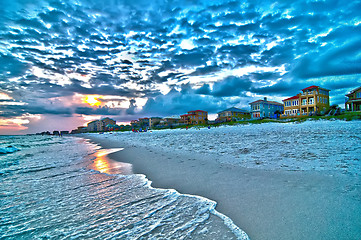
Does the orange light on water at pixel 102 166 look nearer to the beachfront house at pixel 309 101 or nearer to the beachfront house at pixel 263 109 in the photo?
the beachfront house at pixel 309 101

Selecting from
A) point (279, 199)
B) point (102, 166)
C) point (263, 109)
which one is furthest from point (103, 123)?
point (279, 199)

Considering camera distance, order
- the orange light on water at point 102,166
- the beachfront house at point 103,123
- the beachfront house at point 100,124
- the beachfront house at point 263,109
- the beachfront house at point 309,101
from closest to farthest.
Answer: the orange light on water at point 102,166 < the beachfront house at point 309,101 < the beachfront house at point 263,109 < the beachfront house at point 103,123 < the beachfront house at point 100,124

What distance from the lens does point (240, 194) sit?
357 centimetres

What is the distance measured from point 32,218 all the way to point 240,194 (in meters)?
4.21

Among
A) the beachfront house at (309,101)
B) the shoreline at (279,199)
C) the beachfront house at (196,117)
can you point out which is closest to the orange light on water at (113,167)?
the shoreline at (279,199)

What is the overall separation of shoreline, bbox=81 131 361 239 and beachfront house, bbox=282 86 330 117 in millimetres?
48683

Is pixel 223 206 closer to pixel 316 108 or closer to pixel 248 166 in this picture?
pixel 248 166

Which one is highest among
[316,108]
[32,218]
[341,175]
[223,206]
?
[316,108]

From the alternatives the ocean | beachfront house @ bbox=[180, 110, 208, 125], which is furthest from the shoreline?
beachfront house @ bbox=[180, 110, 208, 125]

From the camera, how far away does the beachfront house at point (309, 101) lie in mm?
43719

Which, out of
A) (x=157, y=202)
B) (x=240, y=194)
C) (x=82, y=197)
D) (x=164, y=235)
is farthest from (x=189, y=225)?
(x=82, y=197)

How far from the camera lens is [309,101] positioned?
4522 centimetres

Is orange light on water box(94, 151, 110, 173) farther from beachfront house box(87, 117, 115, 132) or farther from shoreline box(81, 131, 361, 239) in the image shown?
beachfront house box(87, 117, 115, 132)

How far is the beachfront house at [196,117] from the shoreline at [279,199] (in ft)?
281
